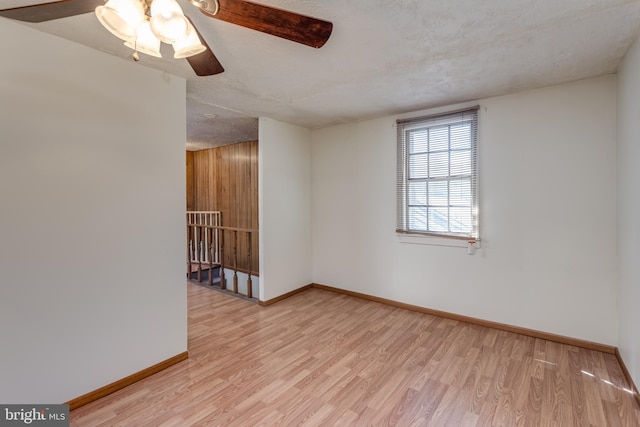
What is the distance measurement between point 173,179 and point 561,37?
2854mm

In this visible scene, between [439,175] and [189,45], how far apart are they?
2.77 m

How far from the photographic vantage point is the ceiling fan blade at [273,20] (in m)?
1.26

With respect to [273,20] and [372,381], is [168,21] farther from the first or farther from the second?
[372,381]

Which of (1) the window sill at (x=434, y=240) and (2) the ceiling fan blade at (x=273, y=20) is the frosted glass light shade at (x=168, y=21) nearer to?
(2) the ceiling fan blade at (x=273, y=20)

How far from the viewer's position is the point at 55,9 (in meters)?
1.33

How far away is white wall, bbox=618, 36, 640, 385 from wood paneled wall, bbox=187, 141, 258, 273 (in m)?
4.33

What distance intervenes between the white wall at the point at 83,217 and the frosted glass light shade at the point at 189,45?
3.55ft

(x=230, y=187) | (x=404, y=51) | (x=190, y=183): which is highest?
(x=404, y=51)

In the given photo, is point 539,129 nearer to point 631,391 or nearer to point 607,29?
point 607,29

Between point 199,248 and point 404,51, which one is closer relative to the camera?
point 404,51

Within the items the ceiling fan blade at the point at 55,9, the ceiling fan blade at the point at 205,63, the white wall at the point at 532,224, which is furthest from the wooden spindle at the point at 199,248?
the ceiling fan blade at the point at 55,9

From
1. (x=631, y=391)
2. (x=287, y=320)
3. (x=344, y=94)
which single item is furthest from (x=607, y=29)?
(x=287, y=320)

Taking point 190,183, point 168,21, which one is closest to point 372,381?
point 168,21

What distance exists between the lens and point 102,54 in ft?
6.61
